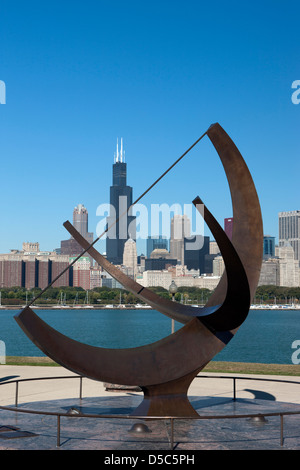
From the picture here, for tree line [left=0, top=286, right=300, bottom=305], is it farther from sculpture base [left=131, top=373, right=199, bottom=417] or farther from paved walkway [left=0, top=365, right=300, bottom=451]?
sculpture base [left=131, top=373, right=199, bottom=417]

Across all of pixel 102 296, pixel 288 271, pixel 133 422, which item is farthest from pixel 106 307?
pixel 133 422

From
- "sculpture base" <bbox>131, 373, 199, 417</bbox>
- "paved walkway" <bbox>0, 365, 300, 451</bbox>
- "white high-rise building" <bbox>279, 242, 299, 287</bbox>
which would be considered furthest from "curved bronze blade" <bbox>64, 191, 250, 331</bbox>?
"white high-rise building" <bbox>279, 242, 299, 287</bbox>

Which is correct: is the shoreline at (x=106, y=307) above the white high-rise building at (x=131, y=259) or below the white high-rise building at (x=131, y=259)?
below

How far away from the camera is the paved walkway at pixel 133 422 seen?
22.5 ft

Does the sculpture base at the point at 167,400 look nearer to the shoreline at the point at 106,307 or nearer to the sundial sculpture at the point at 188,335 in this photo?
the sundial sculpture at the point at 188,335

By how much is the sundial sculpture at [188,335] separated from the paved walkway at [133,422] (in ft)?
1.72

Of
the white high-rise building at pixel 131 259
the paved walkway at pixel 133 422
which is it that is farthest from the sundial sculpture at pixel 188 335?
the white high-rise building at pixel 131 259

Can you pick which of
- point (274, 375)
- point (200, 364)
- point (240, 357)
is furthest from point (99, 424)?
point (240, 357)

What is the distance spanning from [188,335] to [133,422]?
1.40 meters

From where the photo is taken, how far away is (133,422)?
8125mm

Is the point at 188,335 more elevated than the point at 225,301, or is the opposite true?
the point at 225,301

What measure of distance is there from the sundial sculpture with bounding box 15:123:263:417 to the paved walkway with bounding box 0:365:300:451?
1.72ft

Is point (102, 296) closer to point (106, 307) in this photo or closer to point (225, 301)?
point (106, 307)
